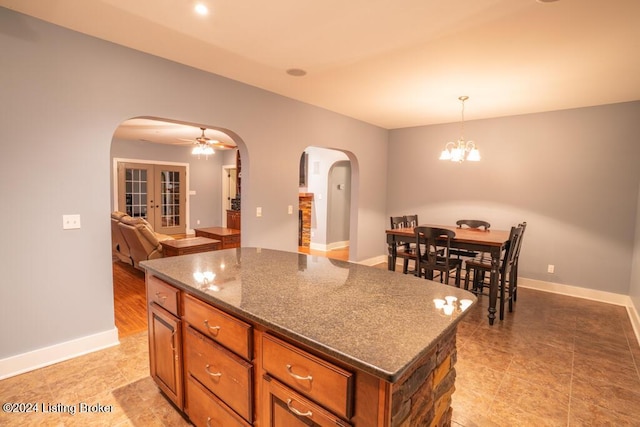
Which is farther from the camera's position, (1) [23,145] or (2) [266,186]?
(2) [266,186]

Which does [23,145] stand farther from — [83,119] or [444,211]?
[444,211]

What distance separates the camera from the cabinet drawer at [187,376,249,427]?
1.45 metres

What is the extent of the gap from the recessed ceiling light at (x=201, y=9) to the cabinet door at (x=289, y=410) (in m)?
2.24

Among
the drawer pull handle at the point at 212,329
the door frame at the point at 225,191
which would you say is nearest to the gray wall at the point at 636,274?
the drawer pull handle at the point at 212,329

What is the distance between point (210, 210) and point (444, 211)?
6.82 metres

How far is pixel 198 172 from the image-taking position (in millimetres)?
9172

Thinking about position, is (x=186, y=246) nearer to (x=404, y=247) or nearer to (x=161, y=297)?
(x=161, y=297)

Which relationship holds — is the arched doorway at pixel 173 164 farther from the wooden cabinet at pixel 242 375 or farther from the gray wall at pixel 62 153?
the wooden cabinet at pixel 242 375

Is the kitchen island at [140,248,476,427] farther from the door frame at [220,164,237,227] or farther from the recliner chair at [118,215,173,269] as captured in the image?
the door frame at [220,164,237,227]

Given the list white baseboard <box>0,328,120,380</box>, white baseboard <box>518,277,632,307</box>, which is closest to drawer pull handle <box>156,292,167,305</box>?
white baseboard <box>0,328,120,380</box>

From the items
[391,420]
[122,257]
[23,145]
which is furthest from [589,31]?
[122,257]

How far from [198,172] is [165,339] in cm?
803

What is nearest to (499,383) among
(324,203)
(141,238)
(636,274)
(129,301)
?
(636,274)

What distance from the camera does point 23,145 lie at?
224cm
